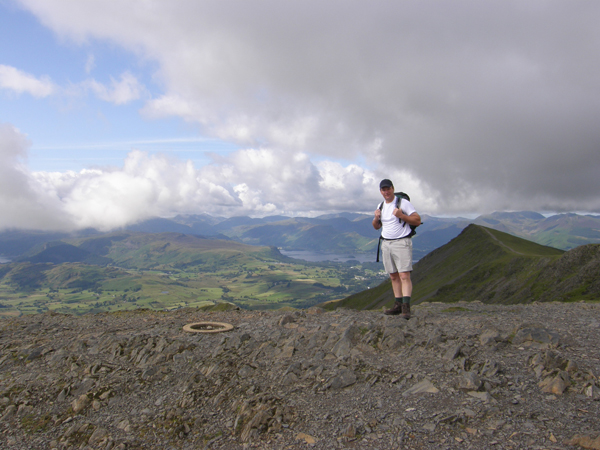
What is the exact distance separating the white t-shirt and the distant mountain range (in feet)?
201

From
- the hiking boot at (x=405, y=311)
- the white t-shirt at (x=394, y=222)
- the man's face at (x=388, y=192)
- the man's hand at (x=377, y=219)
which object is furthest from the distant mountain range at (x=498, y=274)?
the man's face at (x=388, y=192)

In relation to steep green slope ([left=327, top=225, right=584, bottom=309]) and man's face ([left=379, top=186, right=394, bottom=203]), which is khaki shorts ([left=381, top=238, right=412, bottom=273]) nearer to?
man's face ([left=379, top=186, right=394, bottom=203])

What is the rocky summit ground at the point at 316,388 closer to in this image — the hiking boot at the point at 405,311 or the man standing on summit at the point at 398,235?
the hiking boot at the point at 405,311

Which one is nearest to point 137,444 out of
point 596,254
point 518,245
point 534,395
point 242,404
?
point 242,404

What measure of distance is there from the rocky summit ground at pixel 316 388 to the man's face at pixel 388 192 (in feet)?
14.3

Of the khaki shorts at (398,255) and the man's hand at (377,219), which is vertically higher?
the man's hand at (377,219)

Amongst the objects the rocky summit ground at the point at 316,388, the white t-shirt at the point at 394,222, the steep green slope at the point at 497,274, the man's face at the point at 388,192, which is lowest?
the steep green slope at the point at 497,274

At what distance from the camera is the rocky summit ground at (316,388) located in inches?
237

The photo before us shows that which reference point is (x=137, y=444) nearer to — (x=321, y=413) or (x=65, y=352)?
(x=321, y=413)

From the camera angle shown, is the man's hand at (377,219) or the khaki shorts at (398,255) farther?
the man's hand at (377,219)

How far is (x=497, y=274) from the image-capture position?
96875 millimetres

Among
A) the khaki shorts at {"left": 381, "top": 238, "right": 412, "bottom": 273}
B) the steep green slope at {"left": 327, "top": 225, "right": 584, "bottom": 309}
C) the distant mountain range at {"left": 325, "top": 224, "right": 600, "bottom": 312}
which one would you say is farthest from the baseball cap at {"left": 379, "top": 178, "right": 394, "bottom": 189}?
the steep green slope at {"left": 327, "top": 225, "right": 584, "bottom": 309}

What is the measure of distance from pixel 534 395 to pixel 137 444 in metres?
8.69

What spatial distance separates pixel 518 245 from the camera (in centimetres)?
13262
